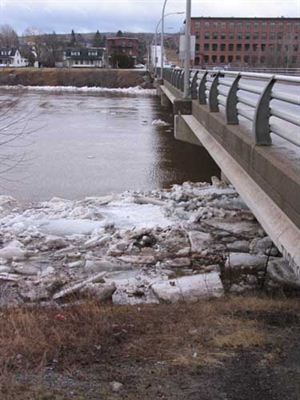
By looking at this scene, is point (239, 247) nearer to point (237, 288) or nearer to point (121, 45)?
point (237, 288)

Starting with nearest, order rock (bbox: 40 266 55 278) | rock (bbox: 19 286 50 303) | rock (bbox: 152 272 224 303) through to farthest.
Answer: rock (bbox: 152 272 224 303)
rock (bbox: 19 286 50 303)
rock (bbox: 40 266 55 278)

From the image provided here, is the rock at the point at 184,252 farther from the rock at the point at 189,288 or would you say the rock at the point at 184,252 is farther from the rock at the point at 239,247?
the rock at the point at 189,288

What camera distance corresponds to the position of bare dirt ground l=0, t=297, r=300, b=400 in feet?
16.1

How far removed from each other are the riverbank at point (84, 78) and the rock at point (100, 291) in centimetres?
9382

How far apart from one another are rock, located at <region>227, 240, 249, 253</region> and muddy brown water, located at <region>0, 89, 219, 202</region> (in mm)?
5367

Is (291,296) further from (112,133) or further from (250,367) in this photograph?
(112,133)

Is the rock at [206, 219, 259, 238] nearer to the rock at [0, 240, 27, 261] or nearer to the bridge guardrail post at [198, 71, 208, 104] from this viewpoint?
the rock at [0, 240, 27, 261]

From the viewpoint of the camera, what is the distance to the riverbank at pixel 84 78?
103 meters

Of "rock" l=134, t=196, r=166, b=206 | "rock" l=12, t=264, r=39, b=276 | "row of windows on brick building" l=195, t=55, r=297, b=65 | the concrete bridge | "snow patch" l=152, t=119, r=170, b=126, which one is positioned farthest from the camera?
"row of windows on brick building" l=195, t=55, r=297, b=65

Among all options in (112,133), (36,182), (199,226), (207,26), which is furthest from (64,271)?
(207,26)

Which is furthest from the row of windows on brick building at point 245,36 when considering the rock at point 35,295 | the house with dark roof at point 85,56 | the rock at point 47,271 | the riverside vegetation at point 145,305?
the rock at point 35,295

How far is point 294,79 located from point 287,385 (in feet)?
9.94

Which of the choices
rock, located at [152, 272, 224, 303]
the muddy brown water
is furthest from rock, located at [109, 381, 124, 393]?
the muddy brown water

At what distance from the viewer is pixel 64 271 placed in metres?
9.45
